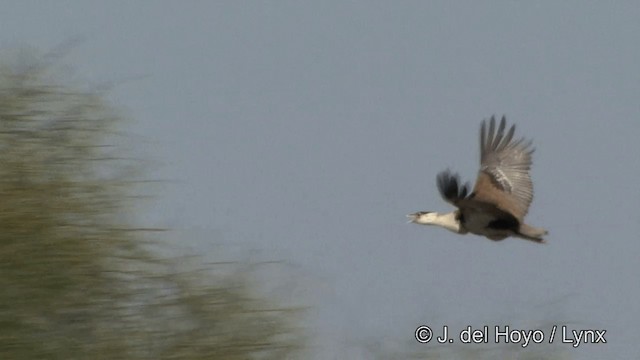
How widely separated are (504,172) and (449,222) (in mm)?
646

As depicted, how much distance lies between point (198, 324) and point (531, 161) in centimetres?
459

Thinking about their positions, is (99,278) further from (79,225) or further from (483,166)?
(483,166)

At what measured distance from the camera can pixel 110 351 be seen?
12867 mm

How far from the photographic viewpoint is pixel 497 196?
1680cm

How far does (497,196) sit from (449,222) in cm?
63

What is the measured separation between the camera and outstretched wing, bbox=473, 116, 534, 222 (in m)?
16.8

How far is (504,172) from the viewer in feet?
55.9

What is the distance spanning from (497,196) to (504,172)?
314 millimetres

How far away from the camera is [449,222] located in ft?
56.6

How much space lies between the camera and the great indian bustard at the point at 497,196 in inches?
656

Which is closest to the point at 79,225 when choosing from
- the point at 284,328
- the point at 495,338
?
the point at 284,328

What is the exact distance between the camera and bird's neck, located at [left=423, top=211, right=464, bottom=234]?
17.2 metres

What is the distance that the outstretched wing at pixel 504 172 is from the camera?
659 inches

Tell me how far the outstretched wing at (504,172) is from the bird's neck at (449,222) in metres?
0.45
